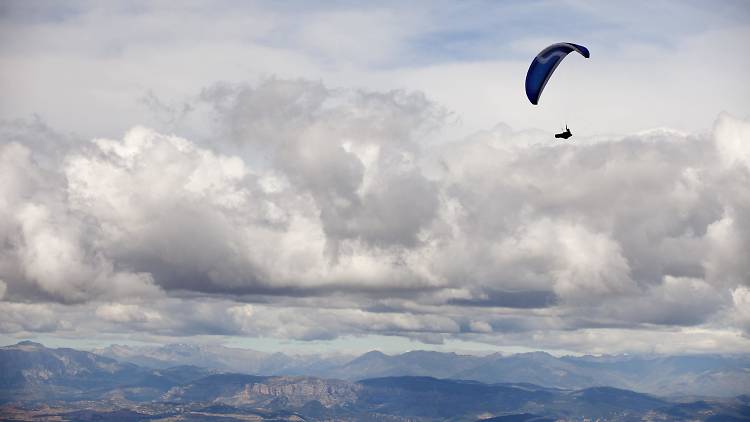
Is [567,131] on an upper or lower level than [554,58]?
lower

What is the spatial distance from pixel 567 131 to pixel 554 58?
73.8ft

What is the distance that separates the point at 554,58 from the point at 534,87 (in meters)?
5.88

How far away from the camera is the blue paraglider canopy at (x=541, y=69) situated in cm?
13709

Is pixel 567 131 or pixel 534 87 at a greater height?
pixel 534 87

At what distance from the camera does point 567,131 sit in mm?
122312

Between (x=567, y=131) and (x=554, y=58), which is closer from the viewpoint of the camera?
(x=567, y=131)

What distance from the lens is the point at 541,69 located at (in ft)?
463

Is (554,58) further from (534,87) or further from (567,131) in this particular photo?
(567,131)

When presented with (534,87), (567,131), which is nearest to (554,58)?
(534,87)

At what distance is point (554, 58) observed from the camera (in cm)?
13975

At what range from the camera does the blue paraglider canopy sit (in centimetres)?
13709

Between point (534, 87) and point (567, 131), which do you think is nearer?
point (567, 131)
